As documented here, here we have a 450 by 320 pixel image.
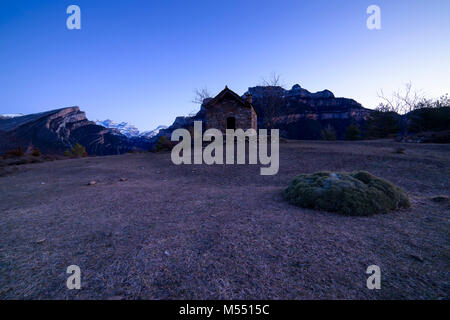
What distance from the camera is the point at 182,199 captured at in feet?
17.5

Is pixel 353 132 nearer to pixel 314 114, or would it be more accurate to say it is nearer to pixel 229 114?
pixel 229 114

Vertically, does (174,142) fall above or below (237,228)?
above

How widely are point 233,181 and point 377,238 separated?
5.16 m

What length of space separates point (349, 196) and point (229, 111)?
53.5ft

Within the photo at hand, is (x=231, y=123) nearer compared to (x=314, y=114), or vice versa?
(x=231, y=123)

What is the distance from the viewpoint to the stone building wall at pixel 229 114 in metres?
18.9

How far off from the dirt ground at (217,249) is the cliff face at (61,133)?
192 ft

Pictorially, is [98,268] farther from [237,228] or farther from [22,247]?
[237,228]

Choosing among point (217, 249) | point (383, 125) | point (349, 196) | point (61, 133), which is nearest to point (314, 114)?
point (383, 125)

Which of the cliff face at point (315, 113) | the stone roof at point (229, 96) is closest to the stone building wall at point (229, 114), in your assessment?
the stone roof at point (229, 96)

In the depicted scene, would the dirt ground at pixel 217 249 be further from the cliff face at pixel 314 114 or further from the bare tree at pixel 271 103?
the cliff face at pixel 314 114

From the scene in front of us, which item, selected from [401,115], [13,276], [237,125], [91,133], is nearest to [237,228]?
[13,276]

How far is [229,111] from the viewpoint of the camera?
19000 mm

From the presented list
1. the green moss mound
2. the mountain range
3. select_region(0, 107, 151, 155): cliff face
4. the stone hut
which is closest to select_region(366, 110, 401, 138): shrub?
the mountain range
